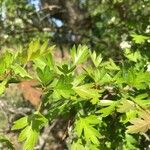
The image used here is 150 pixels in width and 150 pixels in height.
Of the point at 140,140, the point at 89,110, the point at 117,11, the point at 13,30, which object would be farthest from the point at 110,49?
the point at 89,110

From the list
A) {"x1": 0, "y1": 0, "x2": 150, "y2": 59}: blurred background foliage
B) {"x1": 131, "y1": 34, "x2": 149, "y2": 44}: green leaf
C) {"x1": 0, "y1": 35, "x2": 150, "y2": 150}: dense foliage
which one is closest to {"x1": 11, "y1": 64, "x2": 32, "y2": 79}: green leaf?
{"x1": 0, "y1": 35, "x2": 150, "y2": 150}: dense foliage

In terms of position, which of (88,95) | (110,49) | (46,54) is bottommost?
(110,49)

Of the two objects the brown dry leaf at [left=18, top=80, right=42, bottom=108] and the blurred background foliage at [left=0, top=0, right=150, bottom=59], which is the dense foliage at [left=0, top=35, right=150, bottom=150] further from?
the blurred background foliage at [left=0, top=0, right=150, bottom=59]

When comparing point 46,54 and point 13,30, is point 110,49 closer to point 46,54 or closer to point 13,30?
point 13,30

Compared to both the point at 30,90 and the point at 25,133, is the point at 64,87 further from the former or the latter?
the point at 30,90

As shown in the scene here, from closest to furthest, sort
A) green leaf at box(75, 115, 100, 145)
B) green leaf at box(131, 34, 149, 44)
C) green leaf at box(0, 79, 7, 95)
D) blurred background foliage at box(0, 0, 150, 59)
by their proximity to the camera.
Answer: green leaf at box(0, 79, 7, 95), green leaf at box(75, 115, 100, 145), green leaf at box(131, 34, 149, 44), blurred background foliage at box(0, 0, 150, 59)

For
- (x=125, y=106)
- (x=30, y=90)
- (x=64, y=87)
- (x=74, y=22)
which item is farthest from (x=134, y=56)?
(x=74, y=22)

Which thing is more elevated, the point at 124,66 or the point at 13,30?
the point at 124,66
